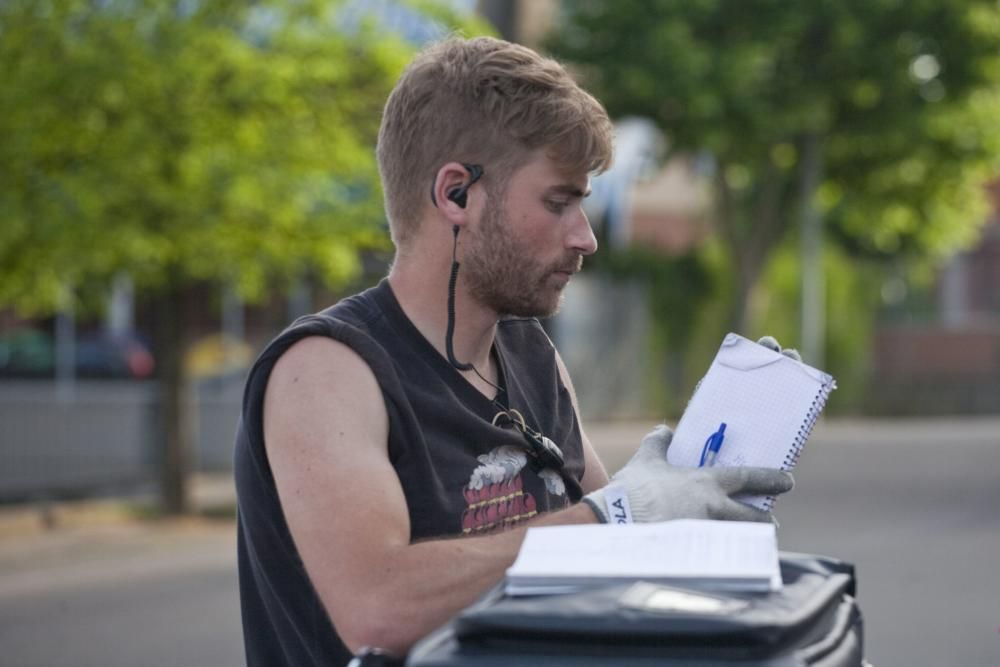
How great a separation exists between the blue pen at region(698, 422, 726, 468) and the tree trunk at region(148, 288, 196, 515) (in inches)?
436

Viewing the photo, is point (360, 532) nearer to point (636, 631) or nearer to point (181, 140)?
point (636, 631)

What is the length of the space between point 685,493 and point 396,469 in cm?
37

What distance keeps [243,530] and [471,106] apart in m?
0.64

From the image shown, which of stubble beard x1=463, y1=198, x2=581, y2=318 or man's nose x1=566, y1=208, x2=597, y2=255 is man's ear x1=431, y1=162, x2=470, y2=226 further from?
man's nose x1=566, y1=208, x2=597, y2=255

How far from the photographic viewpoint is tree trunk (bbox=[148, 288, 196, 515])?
12891 mm

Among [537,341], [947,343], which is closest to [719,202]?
[947,343]

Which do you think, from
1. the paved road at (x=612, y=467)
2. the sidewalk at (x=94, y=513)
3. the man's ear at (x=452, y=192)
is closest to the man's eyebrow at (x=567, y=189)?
the man's ear at (x=452, y=192)

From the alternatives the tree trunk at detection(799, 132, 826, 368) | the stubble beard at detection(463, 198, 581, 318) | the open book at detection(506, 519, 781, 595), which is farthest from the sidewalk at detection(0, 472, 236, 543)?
the tree trunk at detection(799, 132, 826, 368)

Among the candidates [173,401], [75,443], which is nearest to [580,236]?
[173,401]

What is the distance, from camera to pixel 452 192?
2250mm

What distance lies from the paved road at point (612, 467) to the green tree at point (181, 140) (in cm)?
202

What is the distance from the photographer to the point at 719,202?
25953 millimetres

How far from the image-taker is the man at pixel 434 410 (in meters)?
2.02

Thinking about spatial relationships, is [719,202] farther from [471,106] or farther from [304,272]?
[471,106]
